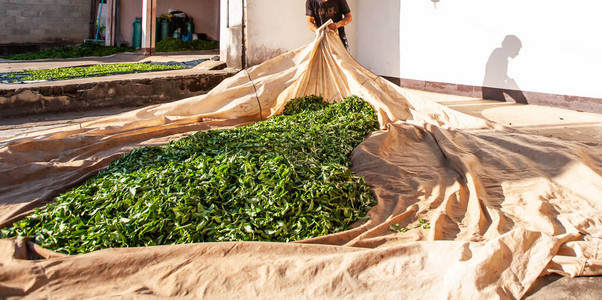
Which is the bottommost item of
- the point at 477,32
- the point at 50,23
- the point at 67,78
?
the point at 67,78

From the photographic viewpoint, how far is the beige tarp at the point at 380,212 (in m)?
2.05

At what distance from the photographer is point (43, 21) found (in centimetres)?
1462

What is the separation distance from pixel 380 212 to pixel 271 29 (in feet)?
20.3

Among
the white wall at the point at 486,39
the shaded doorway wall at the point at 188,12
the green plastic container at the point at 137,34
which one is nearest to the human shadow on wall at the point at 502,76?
the white wall at the point at 486,39

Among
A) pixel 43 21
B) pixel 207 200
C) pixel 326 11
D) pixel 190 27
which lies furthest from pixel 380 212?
pixel 43 21

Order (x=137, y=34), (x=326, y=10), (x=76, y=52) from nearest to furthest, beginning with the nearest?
(x=326, y=10) → (x=76, y=52) → (x=137, y=34)

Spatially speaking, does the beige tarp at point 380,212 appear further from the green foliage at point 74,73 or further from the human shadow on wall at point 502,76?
the green foliage at point 74,73

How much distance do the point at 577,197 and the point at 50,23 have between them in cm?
1548

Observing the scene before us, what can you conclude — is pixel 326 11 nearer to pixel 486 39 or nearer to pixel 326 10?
pixel 326 10

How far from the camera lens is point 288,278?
Answer: 2.09 metres

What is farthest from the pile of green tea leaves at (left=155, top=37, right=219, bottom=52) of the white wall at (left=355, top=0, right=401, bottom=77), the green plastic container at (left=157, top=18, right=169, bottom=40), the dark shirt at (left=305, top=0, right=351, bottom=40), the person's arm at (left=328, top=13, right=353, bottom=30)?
the person's arm at (left=328, top=13, right=353, bottom=30)

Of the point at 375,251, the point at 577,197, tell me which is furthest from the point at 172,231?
the point at 577,197

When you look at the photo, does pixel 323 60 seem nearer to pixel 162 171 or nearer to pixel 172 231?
pixel 162 171

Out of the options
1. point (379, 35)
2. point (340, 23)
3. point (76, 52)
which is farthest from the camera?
point (76, 52)
